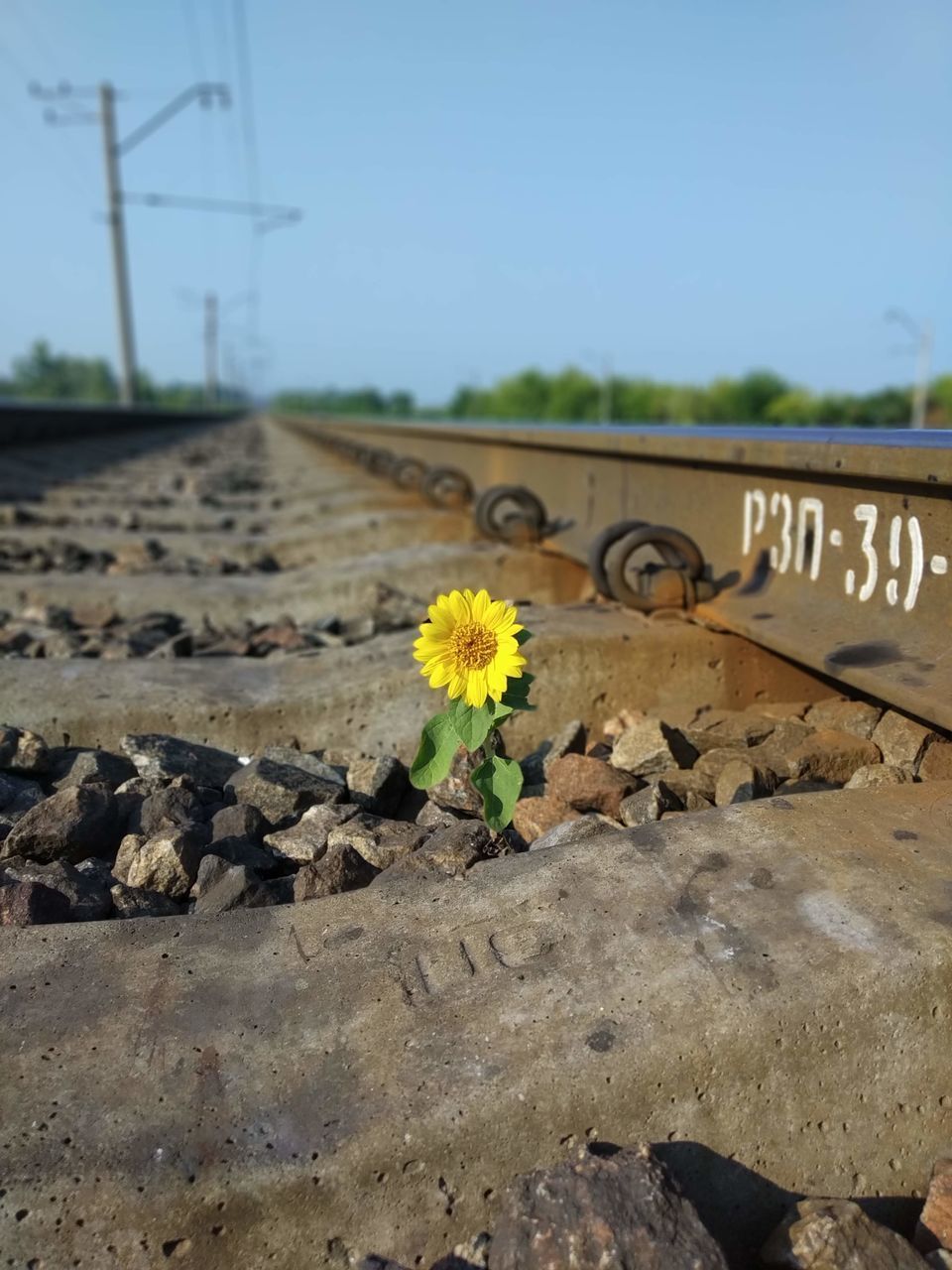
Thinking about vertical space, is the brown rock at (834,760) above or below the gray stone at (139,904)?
above

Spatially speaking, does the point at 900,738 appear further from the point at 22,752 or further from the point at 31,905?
the point at 22,752

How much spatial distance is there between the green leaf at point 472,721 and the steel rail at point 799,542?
28.3 inches

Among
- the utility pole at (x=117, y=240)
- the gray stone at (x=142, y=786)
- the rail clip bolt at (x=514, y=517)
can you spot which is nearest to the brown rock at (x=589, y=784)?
the gray stone at (x=142, y=786)

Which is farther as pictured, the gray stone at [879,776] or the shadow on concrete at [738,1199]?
the gray stone at [879,776]

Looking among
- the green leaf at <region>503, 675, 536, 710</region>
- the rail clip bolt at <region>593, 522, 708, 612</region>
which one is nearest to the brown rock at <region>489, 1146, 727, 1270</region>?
the green leaf at <region>503, 675, 536, 710</region>

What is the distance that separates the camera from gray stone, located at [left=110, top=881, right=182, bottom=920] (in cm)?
188

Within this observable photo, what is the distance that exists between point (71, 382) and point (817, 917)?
395 feet

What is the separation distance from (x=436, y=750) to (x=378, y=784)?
0.48 meters

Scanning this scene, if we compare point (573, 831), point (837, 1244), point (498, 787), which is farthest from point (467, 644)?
point (837, 1244)

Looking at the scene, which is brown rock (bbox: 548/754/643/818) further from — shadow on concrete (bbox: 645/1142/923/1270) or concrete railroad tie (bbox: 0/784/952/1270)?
shadow on concrete (bbox: 645/1142/923/1270)

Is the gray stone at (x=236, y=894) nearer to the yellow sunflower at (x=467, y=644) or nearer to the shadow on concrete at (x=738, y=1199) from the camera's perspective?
the yellow sunflower at (x=467, y=644)

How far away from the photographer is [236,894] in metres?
1.87

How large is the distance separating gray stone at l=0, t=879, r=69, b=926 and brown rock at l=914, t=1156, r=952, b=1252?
1298 mm

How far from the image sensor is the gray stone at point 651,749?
2.33 metres
